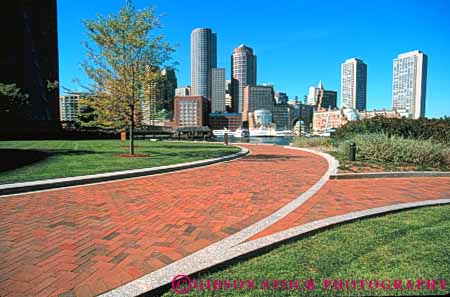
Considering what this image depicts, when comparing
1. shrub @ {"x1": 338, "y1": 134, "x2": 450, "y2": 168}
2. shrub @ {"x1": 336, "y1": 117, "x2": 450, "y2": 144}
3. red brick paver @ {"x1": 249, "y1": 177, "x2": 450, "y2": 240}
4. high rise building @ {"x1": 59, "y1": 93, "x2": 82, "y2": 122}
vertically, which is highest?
high rise building @ {"x1": 59, "y1": 93, "x2": 82, "y2": 122}

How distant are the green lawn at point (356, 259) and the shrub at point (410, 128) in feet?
41.6

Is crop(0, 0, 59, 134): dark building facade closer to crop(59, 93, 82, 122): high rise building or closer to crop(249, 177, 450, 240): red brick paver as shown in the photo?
crop(59, 93, 82, 122): high rise building

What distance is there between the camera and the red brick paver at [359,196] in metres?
4.40

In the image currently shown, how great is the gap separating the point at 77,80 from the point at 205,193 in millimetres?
9956

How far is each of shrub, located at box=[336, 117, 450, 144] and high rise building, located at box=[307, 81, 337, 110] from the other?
131m

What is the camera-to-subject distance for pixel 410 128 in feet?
53.7

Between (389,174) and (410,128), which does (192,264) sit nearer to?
(389,174)

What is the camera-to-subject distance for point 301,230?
3.65m

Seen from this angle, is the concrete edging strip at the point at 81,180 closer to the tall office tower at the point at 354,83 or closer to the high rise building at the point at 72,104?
the high rise building at the point at 72,104

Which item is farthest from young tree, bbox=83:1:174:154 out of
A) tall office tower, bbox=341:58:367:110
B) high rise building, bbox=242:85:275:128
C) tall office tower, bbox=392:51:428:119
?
tall office tower, bbox=341:58:367:110

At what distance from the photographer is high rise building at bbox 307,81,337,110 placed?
145m

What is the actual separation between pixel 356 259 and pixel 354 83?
19801 centimetres

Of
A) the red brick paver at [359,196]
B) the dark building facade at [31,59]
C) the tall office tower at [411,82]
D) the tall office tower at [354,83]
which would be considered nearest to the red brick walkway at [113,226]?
the red brick paver at [359,196]

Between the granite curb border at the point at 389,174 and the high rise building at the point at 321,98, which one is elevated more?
the high rise building at the point at 321,98
